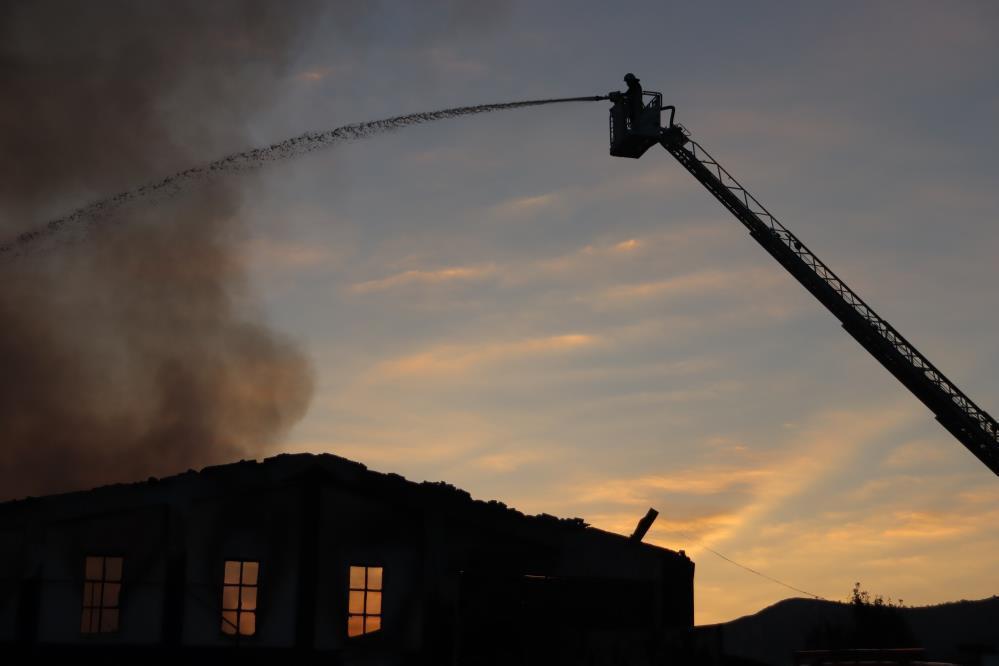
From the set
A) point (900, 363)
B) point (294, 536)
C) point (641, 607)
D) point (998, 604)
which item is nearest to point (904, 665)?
point (641, 607)

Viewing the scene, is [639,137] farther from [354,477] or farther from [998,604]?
[998,604]

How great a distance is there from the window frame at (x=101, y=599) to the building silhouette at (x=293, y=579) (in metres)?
0.04

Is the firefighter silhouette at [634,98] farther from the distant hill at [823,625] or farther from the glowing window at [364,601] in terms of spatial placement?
the distant hill at [823,625]

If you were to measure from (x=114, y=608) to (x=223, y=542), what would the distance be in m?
2.69

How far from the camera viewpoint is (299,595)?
27297 millimetres

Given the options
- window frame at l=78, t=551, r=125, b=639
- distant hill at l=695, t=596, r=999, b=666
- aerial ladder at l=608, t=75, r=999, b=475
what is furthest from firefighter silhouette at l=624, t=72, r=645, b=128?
distant hill at l=695, t=596, r=999, b=666

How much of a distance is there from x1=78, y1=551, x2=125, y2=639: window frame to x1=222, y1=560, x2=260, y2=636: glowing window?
2223 mm

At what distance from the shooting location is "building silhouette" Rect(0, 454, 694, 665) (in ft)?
86.3

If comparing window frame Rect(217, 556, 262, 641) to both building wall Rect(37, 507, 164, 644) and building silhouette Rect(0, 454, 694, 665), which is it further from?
building wall Rect(37, 507, 164, 644)

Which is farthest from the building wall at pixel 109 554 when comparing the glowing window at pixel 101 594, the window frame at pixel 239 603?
the window frame at pixel 239 603

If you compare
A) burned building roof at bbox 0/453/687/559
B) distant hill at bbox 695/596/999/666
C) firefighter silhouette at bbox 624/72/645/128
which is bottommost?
distant hill at bbox 695/596/999/666

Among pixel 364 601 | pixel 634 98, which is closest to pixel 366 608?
pixel 364 601

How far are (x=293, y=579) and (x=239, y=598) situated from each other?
49.5 inches

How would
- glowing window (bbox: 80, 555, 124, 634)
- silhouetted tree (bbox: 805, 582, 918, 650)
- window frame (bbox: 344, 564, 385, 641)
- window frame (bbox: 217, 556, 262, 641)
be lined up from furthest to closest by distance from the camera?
silhouetted tree (bbox: 805, 582, 918, 650)
window frame (bbox: 344, 564, 385, 641)
window frame (bbox: 217, 556, 262, 641)
glowing window (bbox: 80, 555, 124, 634)
